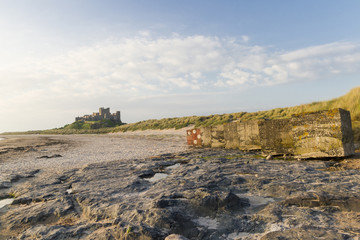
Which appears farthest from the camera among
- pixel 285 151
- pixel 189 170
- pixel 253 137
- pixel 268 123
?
pixel 253 137

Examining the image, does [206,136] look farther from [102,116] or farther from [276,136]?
[102,116]

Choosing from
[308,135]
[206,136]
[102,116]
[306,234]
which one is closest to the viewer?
[306,234]

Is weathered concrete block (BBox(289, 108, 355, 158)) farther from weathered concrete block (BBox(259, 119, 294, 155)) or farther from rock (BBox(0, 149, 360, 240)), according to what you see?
rock (BBox(0, 149, 360, 240))

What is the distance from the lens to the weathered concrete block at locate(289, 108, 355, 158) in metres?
4.84

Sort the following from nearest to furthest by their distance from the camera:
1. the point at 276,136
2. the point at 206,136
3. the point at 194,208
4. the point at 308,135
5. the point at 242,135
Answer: the point at 194,208 → the point at 308,135 → the point at 276,136 → the point at 242,135 → the point at 206,136

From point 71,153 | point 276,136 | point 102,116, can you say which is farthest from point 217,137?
point 102,116

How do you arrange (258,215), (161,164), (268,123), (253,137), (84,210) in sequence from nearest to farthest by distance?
(258,215), (84,210), (161,164), (268,123), (253,137)

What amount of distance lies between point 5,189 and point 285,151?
6.17m

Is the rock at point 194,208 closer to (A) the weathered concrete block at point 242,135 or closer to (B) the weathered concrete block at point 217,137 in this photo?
(A) the weathered concrete block at point 242,135

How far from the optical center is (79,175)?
14.8ft

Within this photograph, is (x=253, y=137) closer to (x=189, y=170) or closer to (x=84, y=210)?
(x=189, y=170)

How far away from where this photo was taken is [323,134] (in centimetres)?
508

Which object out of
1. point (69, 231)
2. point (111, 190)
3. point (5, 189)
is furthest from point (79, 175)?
point (69, 231)

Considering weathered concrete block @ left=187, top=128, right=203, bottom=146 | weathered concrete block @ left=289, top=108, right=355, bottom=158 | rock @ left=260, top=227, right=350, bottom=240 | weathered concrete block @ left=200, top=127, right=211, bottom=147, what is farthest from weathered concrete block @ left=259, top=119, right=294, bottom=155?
rock @ left=260, top=227, right=350, bottom=240
